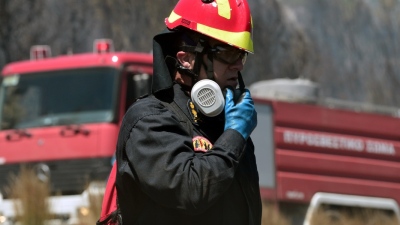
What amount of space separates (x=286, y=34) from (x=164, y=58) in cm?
2746

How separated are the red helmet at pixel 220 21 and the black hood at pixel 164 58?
0.15 feet

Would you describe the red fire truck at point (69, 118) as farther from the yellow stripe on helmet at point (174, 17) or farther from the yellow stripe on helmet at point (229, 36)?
the yellow stripe on helmet at point (229, 36)

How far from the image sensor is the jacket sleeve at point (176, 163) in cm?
332

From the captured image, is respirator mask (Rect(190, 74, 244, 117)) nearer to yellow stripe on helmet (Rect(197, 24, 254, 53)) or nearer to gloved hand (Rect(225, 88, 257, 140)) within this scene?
gloved hand (Rect(225, 88, 257, 140))

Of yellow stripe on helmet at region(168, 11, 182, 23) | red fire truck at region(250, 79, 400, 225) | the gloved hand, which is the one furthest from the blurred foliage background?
the gloved hand

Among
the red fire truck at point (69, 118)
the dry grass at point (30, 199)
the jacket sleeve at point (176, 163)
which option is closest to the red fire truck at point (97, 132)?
the red fire truck at point (69, 118)

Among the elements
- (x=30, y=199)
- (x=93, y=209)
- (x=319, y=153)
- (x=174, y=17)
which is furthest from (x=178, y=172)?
(x=319, y=153)

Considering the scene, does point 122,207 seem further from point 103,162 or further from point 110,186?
point 103,162

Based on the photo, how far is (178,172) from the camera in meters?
3.34

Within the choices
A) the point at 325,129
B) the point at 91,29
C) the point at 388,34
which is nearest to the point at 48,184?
the point at 325,129

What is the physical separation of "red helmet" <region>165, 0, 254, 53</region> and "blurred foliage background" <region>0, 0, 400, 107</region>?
12.3 m

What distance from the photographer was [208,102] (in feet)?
11.3

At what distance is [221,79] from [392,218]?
11654 millimetres

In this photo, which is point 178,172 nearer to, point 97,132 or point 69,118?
point 97,132
